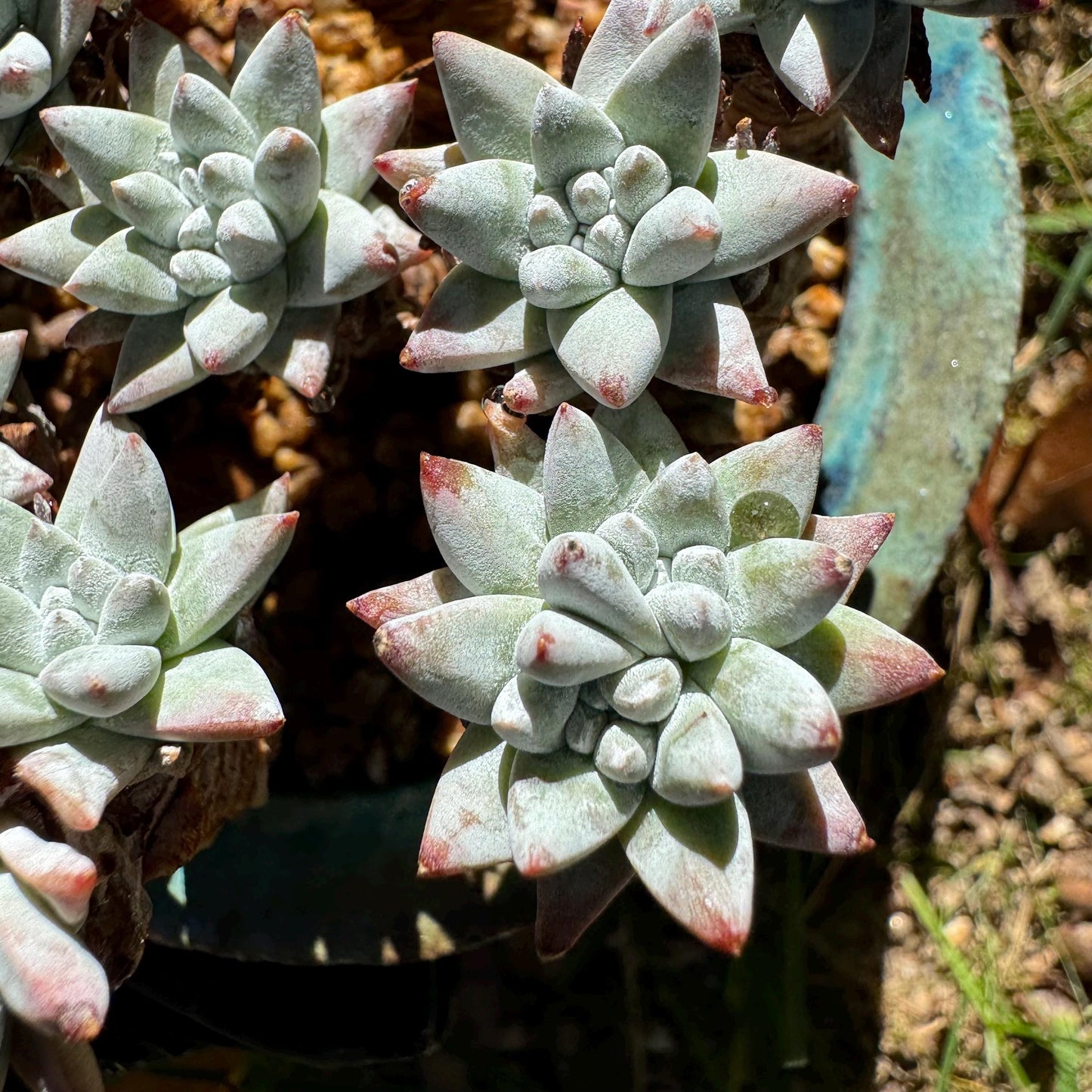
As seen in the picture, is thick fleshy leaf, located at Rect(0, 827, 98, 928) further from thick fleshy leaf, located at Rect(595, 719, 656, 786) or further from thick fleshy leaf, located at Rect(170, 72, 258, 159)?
thick fleshy leaf, located at Rect(170, 72, 258, 159)

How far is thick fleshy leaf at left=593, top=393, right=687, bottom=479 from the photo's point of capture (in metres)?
0.69

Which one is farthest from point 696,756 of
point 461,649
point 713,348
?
point 713,348

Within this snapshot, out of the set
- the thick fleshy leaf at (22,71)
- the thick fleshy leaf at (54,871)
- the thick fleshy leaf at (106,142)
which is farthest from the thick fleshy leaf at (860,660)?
the thick fleshy leaf at (22,71)

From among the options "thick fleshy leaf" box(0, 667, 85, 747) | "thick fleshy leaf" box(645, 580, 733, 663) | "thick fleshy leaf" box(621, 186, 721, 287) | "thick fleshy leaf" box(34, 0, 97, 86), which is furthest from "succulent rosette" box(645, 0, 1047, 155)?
"thick fleshy leaf" box(0, 667, 85, 747)

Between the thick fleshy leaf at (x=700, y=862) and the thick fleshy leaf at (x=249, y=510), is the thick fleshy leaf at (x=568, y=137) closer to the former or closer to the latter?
the thick fleshy leaf at (x=249, y=510)

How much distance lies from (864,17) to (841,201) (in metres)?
0.16

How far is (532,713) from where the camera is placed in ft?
1.99

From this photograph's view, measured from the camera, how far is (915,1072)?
1.31m

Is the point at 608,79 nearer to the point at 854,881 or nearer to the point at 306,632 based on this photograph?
the point at 306,632

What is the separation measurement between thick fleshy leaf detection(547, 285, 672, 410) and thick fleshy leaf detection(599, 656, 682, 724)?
5.8 inches

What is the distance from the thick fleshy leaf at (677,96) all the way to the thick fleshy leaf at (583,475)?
168 millimetres

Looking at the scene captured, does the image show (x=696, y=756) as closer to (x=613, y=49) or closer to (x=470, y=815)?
(x=470, y=815)

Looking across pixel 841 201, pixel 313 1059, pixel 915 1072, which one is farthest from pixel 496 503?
pixel 915 1072

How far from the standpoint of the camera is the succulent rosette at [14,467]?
729 millimetres
